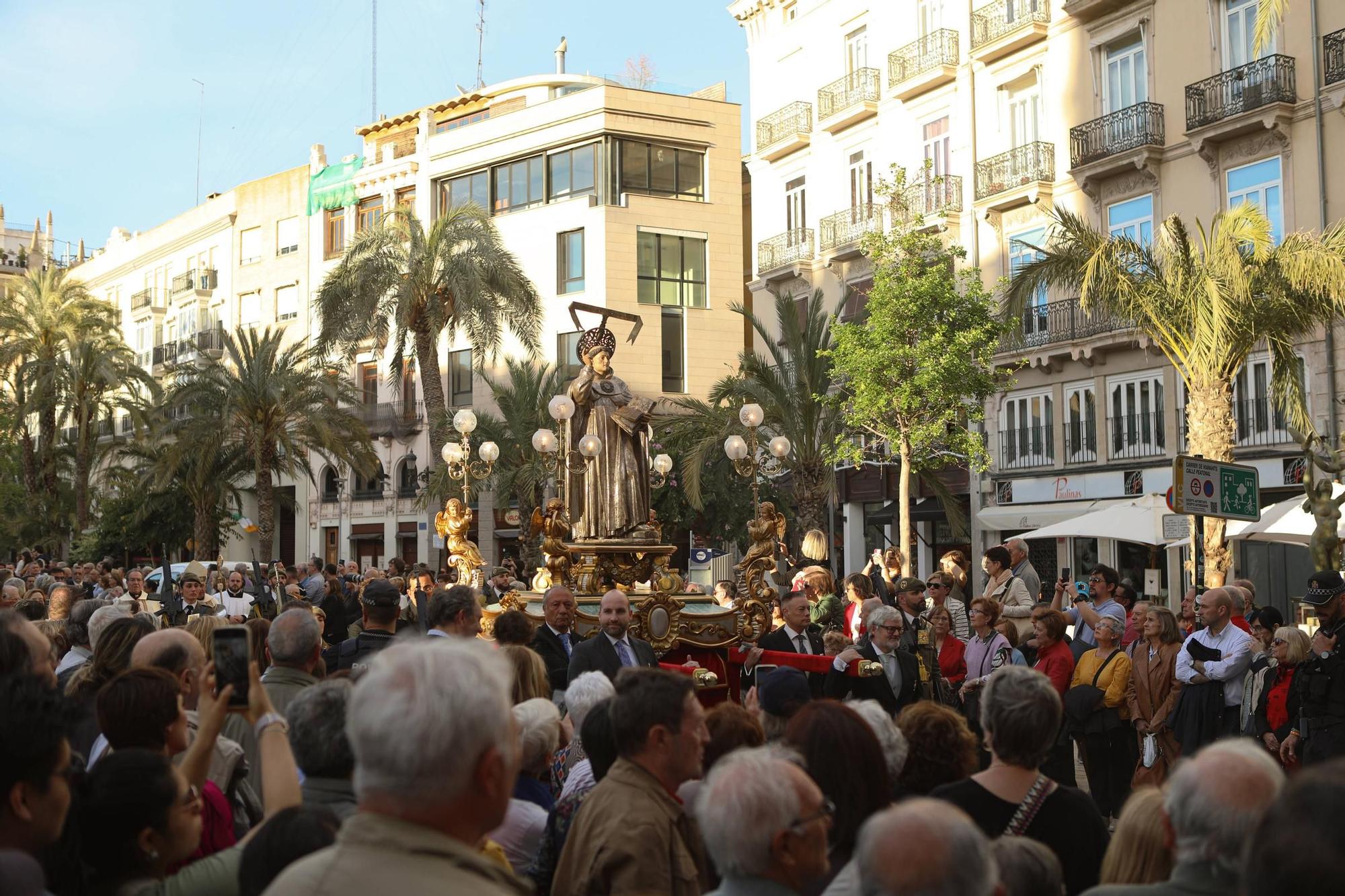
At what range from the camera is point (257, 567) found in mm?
15625

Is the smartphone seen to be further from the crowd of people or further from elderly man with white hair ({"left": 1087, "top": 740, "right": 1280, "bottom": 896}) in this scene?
elderly man with white hair ({"left": 1087, "top": 740, "right": 1280, "bottom": 896})

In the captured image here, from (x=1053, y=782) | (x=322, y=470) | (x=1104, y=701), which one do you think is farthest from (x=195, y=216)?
(x=1053, y=782)

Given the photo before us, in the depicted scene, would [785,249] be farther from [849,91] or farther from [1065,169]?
[1065,169]

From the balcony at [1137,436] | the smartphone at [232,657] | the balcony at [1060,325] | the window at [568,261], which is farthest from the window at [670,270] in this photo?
the smartphone at [232,657]

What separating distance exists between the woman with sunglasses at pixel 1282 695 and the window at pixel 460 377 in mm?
41008

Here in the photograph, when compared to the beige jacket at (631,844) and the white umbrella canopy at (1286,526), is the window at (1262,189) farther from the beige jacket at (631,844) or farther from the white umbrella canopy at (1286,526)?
the beige jacket at (631,844)

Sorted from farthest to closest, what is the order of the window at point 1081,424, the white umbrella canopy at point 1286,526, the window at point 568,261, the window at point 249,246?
the window at point 249,246
the window at point 568,261
the window at point 1081,424
the white umbrella canopy at point 1286,526

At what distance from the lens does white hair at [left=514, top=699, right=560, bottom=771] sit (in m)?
5.12

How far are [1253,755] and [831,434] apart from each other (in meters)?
27.6

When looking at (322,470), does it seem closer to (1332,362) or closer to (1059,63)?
(1059,63)

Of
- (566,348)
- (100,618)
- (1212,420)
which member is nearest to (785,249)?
(566,348)

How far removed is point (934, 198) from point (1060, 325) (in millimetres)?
4917

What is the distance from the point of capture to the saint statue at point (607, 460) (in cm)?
1365

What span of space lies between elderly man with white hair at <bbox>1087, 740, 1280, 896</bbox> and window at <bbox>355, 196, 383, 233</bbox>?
171 ft
